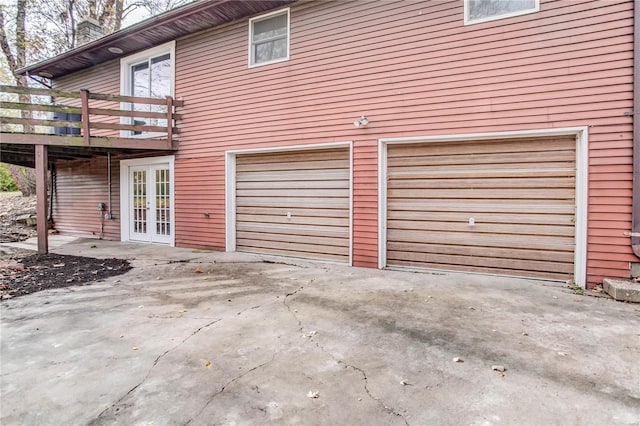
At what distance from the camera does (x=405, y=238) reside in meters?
5.64

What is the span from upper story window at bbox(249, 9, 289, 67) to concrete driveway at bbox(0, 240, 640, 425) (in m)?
4.58

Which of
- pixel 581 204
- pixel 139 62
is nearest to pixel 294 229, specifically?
pixel 581 204

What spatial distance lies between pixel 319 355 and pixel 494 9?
522 centimetres

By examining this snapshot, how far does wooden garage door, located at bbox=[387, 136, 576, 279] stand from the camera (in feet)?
15.5

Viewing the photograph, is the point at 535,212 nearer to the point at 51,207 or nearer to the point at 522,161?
the point at 522,161

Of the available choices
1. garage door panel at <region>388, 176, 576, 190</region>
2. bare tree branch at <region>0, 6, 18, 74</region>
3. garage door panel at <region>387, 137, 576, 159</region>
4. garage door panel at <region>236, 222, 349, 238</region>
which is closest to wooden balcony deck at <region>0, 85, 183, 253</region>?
garage door panel at <region>236, 222, 349, 238</region>

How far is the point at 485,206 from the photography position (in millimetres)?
5125

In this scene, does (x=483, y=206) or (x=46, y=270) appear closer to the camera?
(x=483, y=206)

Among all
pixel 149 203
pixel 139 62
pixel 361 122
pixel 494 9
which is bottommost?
pixel 149 203

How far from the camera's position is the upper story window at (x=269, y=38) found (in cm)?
659

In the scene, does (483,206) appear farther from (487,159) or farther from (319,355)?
(319,355)

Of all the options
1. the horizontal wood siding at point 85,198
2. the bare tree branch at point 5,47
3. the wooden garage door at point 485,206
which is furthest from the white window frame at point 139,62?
the bare tree branch at point 5,47

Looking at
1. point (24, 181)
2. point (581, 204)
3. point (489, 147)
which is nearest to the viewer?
point (581, 204)

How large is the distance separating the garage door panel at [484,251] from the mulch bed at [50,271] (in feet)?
14.8
